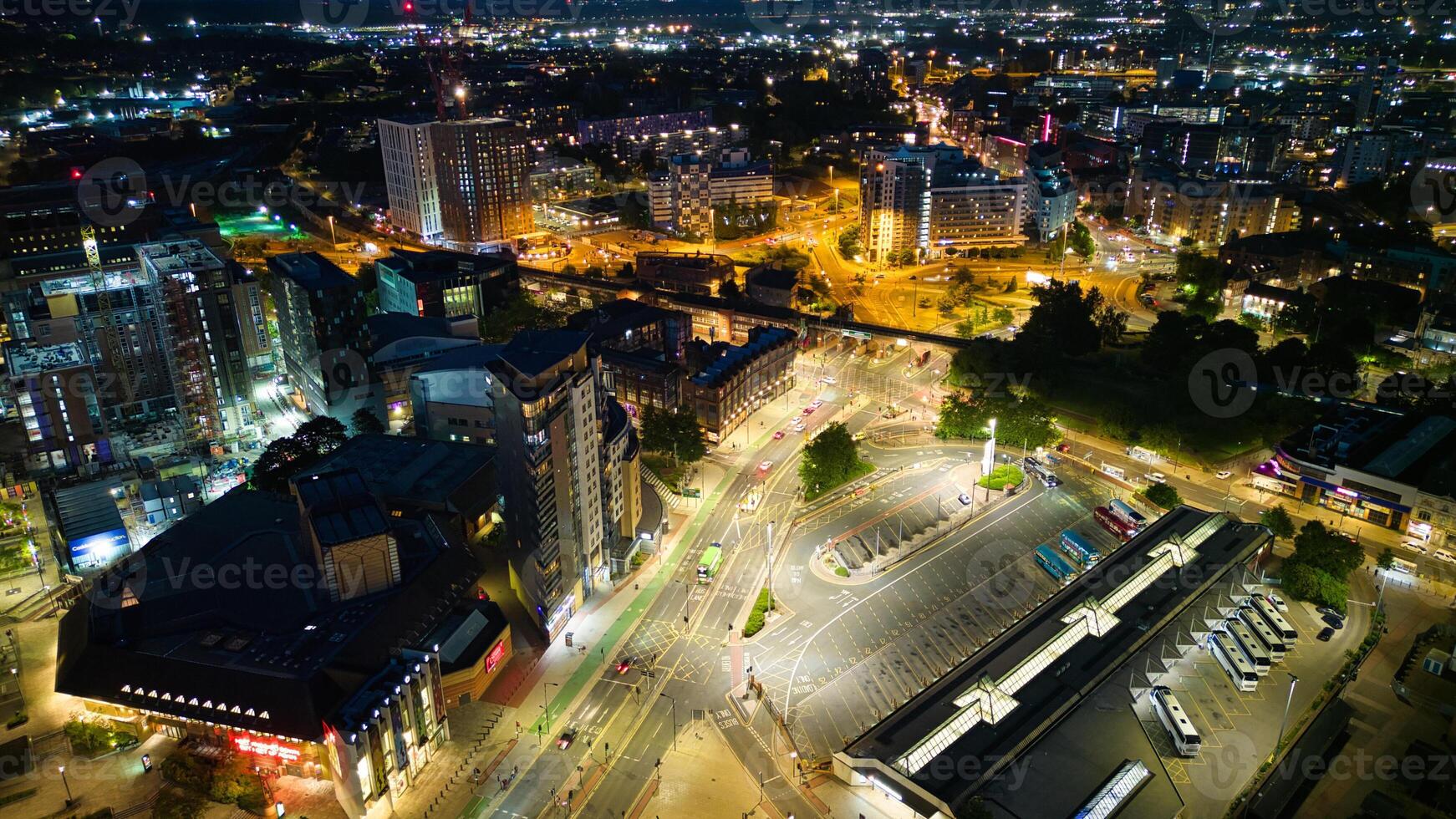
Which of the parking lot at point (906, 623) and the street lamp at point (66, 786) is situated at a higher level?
the street lamp at point (66, 786)

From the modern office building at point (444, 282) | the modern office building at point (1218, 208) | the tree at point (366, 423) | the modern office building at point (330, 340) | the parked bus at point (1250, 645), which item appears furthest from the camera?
the modern office building at point (1218, 208)

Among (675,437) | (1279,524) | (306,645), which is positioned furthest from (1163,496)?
(306,645)

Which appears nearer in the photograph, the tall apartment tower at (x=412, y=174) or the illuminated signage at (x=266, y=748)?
the illuminated signage at (x=266, y=748)

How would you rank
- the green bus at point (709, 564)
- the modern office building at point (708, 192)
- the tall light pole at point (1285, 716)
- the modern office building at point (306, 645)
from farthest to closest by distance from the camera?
the modern office building at point (708, 192)
the green bus at point (709, 564)
the tall light pole at point (1285, 716)
the modern office building at point (306, 645)

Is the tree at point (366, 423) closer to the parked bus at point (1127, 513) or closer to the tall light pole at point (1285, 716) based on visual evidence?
the parked bus at point (1127, 513)

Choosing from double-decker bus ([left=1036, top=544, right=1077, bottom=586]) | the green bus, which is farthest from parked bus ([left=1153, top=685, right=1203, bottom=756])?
the green bus

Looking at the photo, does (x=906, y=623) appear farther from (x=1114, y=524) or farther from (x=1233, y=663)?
(x=1114, y=524)

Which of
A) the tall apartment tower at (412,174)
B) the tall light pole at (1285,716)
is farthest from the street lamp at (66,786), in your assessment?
the tall apartment tower at (412,174)

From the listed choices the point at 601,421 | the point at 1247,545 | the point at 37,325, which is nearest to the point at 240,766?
the point at 601,421

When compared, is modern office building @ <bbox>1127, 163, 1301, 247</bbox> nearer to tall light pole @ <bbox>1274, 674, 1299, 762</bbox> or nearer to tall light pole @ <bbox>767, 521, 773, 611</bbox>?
tall light pole @ <bbox>1274, 674, 1299, 762</bbox>
